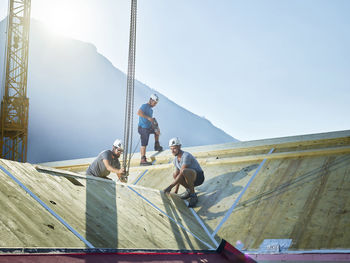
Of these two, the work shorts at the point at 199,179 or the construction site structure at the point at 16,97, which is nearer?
the work shorts at the point at 199,179

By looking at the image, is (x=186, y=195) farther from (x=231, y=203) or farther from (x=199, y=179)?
(x=231, y=203)

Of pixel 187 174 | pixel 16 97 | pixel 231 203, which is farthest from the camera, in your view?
pixel 16 97

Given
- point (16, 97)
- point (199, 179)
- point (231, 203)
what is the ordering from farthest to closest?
point (16, 97) < point (199, 179) < point (231, 203)

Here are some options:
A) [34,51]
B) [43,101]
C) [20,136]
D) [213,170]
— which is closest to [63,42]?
[34,51]

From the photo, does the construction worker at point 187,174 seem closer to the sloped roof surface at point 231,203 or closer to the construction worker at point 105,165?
the sloped roof surface at point 231,203

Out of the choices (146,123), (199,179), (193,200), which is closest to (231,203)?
(193,200)

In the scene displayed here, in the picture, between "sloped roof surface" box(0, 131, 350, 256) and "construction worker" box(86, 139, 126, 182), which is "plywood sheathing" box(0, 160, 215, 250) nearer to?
"sloped roof surface" box(0, 131, 350, 256)

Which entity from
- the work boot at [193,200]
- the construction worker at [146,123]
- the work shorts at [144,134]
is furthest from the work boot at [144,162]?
the work boot at [193,200]

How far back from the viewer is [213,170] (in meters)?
7.98

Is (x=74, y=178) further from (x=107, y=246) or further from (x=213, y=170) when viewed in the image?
(x=213, y=170)

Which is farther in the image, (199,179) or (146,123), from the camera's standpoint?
(146,123)

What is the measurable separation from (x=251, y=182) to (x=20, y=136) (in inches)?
970

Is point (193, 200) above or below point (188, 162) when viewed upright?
below

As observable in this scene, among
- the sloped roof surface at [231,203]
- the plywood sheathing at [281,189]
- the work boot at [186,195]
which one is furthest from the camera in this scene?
the work boot at [186,195]
